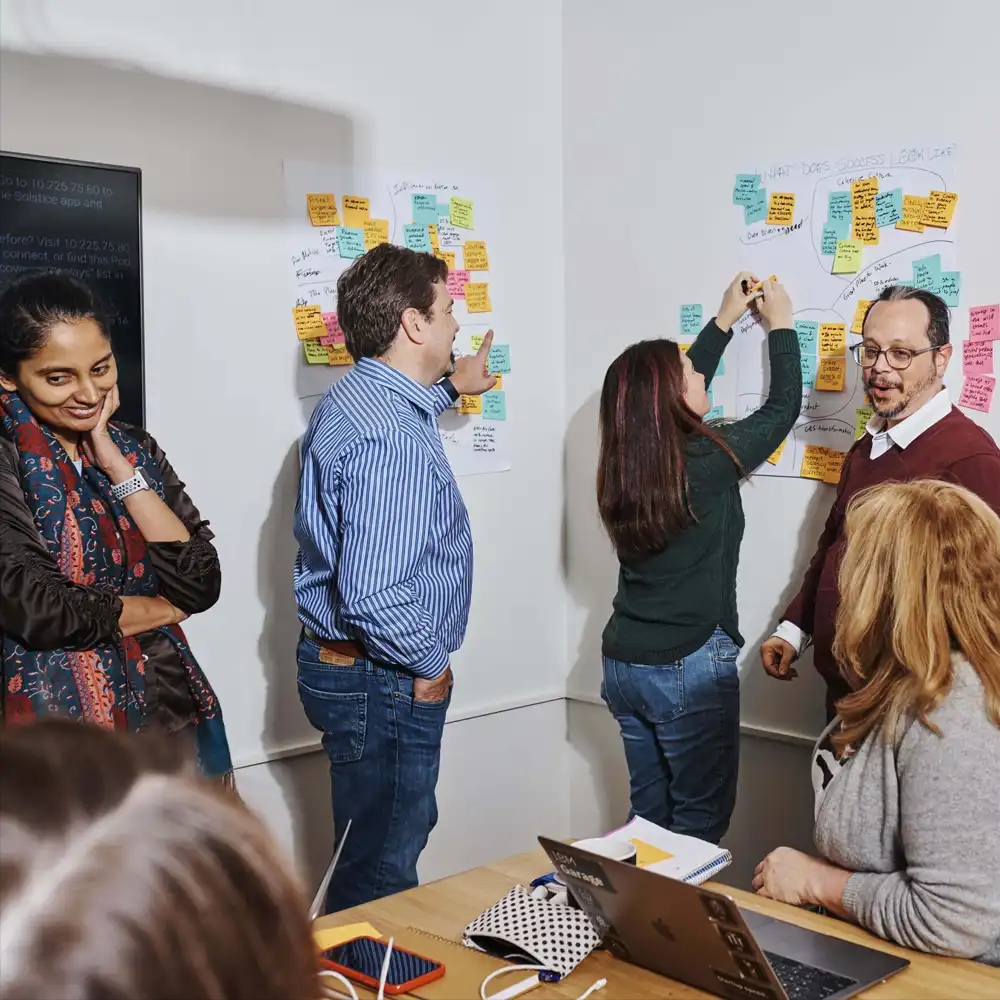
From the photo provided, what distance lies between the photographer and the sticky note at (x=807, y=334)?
3225mm

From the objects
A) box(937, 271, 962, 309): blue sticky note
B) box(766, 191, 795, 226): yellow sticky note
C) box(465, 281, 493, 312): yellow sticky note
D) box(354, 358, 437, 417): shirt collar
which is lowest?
box(354, 358, 437, 417): shirt collar

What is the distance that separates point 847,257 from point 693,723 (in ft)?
4.17

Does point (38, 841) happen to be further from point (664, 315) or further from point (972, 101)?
point (664, 315)

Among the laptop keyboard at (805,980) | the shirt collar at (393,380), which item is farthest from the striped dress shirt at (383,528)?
→ the laptop keyboard at (805,980)

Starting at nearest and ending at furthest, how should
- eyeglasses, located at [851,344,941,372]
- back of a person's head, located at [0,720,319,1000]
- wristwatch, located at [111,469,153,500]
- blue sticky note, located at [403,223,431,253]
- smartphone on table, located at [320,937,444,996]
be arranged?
back of a person's head, located at [0,720,319,1000] < smartphone on table, located at [320,937,444,996] < wristwatch, located at [111,469,153,500] < eyeglasses, located at [851,344,941,372] < blue sticky note, located at [403,223,431,253]

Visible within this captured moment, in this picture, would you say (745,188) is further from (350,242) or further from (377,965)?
(377,965)

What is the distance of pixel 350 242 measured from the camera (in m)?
3.36

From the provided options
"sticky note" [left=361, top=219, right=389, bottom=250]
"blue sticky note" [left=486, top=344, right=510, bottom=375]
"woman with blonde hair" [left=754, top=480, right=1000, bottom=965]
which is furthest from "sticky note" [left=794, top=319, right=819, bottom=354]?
"woman with blonde hair" [left=754, top=480, right=1000, bottom=965]

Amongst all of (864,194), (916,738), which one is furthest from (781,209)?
(916,738)

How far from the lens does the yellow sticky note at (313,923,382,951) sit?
1.68m

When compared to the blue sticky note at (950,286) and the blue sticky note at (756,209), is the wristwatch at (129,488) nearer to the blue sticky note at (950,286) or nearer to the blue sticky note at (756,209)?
the blue sticky note at (756,209)

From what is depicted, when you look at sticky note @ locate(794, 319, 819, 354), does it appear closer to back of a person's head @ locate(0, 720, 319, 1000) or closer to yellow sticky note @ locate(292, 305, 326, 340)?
yellow sticky note @ locate(292, 305, 326, 340)

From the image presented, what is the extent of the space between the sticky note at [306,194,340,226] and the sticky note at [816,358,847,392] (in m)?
1.37

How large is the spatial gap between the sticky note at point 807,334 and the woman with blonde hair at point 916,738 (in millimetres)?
1446
